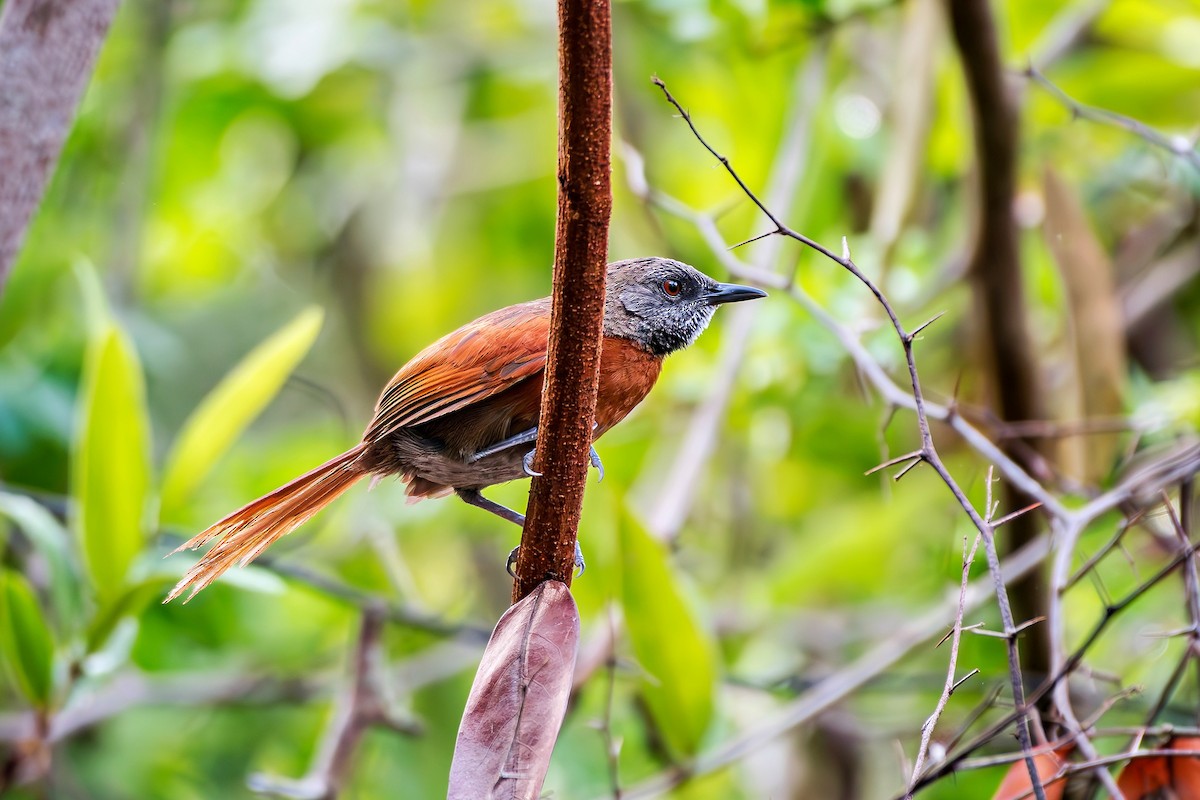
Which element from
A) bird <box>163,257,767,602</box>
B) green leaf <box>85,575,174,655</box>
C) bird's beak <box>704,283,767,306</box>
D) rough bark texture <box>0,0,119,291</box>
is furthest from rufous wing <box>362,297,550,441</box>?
green leaf <box>85,575,174,655</box>

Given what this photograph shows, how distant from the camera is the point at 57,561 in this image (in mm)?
3059

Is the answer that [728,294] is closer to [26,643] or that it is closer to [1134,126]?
[1134,126]

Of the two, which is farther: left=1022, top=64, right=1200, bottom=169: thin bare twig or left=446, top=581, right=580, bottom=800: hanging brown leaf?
left=1022, top=64, right=1200, bottom=169: thin bare twig

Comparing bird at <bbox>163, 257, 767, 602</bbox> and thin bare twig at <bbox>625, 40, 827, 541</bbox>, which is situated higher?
thin bare twig at <bbox>625, 40, 827, 541</bbox>

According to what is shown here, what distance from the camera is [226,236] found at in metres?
5.91

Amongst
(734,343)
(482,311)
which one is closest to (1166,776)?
(734,343)

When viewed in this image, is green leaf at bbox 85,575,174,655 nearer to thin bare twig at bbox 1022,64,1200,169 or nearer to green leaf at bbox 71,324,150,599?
green leaf at bbox 71,324,150,599

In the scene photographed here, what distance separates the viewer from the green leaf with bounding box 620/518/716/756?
2.84m

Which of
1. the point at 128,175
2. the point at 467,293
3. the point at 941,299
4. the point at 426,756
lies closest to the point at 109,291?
the point at 128,175

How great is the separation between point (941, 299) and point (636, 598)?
1.72 meters

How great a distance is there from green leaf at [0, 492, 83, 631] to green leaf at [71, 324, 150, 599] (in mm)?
80

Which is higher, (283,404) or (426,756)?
(283,404)

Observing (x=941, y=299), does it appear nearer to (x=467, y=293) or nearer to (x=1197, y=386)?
(x=1197, y=386)

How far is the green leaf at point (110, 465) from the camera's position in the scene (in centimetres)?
299
